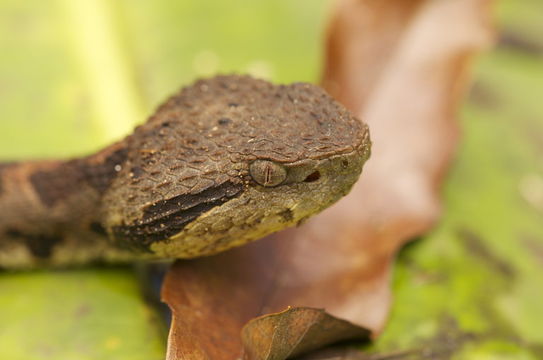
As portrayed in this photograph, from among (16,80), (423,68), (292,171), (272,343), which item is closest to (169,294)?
(272,343)

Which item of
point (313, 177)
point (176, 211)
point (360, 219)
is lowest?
point (360, 219)

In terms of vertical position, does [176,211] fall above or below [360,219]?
above

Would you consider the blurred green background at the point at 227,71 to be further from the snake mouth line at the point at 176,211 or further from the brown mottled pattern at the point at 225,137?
the brown mottled pattern at the point at 225,137

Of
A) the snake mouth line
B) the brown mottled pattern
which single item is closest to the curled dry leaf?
the snake mouth line

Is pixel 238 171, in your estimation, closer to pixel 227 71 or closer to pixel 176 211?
pixel 176 211

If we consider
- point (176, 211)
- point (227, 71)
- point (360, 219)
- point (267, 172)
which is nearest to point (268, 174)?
point (267, 172)

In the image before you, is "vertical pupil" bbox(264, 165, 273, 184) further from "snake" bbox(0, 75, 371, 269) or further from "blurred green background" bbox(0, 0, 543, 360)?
"blurred green background" bbox(0, 0, 543, 360)

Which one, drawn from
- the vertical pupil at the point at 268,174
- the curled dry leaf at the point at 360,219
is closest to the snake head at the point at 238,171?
the vertical pupil at the point at 268,174
